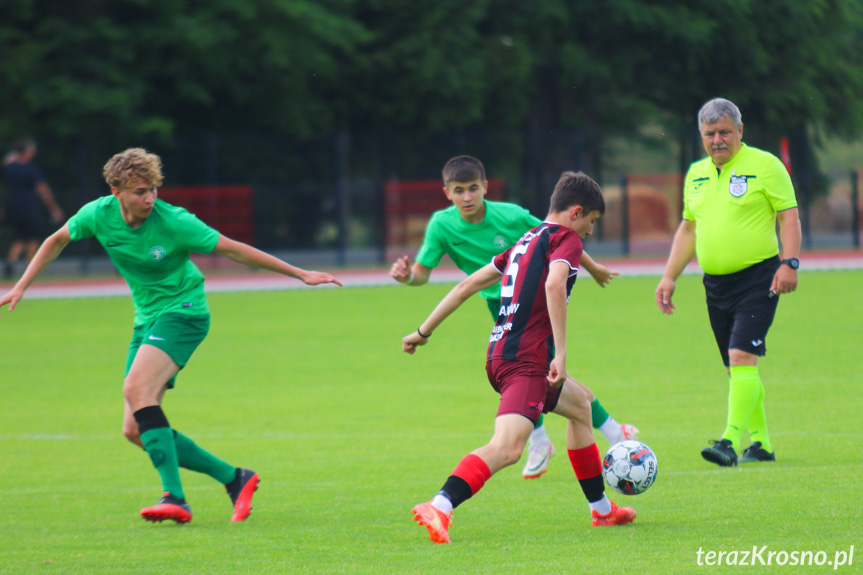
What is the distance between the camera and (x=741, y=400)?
20.3ft

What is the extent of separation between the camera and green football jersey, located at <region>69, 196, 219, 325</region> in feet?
18.3

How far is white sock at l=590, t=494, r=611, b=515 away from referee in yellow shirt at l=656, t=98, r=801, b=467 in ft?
4.33

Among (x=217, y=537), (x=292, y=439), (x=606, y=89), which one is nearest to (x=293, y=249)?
(x=606, y=89)

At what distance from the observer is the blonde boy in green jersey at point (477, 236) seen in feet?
20.4

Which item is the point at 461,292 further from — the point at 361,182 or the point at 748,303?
the point at 361,182

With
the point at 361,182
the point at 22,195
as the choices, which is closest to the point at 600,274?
the point at 22,195

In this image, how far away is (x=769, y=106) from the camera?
32312 mm

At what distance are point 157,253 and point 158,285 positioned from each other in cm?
21

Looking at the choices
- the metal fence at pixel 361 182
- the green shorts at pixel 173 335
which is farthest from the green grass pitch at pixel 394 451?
the metal fence at pixel 361 182

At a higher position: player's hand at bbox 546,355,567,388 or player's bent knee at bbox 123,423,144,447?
player's hand at bbox 546,355,567,388

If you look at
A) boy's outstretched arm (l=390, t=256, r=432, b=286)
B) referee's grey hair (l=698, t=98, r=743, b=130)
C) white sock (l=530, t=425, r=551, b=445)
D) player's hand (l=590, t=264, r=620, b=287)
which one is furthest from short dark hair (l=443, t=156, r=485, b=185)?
white sock (l=530, t=425, r=551, b=445)

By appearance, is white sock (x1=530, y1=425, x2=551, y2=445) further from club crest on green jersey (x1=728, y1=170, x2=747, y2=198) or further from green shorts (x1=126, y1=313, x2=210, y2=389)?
green shorts (x1=126, y1=313, x2=210, y2=389)

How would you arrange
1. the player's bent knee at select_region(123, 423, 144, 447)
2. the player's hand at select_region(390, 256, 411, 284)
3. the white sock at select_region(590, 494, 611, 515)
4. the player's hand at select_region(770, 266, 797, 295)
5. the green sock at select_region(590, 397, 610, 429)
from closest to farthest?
the white sock at select_region(590, 494, 611, 515), the player's bent knee at select_region(123, 423, 144, 447), the player's hand at select_region(390, 256, 411, 284), the player's hand at select_region(770, 266, 797, 295), the green sock at select_region(590, 397, 610, 429)

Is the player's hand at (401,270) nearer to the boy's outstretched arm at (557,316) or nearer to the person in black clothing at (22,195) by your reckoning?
the boy's outstretched arm at (557,316)
